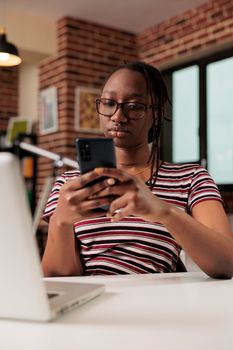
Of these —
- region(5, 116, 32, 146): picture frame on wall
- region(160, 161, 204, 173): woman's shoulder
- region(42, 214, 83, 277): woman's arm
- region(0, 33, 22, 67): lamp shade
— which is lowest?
region(42, 214, 83, 277): woman's arm

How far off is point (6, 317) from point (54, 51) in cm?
464

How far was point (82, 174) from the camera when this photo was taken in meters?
0.90

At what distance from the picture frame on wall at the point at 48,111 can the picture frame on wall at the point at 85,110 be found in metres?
0.24

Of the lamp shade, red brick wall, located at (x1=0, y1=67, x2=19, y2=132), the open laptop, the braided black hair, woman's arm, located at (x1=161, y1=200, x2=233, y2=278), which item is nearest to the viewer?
the open laptop

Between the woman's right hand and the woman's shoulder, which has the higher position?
the woman's shoulder

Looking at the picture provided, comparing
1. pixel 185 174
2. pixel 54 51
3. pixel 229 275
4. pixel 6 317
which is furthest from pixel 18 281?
pixel 54 51

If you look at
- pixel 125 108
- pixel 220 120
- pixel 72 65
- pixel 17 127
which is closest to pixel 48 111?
pixel 72 65

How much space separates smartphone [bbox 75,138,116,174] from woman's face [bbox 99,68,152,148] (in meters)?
0.42

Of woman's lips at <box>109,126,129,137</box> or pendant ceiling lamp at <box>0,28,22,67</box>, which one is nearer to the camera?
woman's lips at <box>109,126,129,137</box>

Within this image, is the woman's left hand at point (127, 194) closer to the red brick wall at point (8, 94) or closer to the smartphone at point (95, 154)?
the smartphone at point (95, 154)

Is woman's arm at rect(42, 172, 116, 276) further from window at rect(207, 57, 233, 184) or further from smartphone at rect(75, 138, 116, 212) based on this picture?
window at rect(207, 57, 233, 184)

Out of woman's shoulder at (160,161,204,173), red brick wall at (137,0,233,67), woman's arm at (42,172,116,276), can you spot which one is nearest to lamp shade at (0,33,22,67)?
red brick wall at (137,0,233,67)

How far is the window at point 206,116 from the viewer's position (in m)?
4.40

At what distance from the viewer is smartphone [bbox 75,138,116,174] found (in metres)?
0.87
